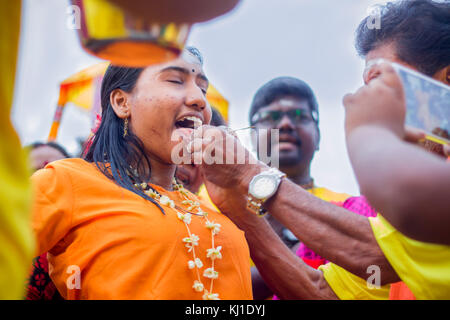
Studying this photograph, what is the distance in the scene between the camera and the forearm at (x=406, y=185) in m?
1.08

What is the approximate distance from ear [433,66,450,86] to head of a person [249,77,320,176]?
1.69 metres

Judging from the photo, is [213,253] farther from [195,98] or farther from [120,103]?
[120,103]

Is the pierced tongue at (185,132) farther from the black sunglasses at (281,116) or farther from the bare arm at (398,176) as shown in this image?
the black sunglasses at (281,116)

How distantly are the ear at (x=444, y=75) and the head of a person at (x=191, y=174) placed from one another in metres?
1.62

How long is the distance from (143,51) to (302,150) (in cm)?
272

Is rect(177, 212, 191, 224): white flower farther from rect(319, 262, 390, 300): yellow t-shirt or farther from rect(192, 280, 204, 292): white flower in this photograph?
rect(319, 262, 390, 300): yellow t-shirt

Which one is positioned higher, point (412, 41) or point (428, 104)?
point (412, 41)

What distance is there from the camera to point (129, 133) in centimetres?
219

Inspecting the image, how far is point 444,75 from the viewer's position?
1.91 metres

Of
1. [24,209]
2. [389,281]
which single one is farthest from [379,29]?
[24,209]

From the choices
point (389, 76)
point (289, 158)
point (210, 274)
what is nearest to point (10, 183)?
point (210, 274)

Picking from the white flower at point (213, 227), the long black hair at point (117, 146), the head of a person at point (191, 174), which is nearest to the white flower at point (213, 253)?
the white flower at point (213, 227)

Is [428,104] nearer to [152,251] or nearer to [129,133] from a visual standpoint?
[152,251]
